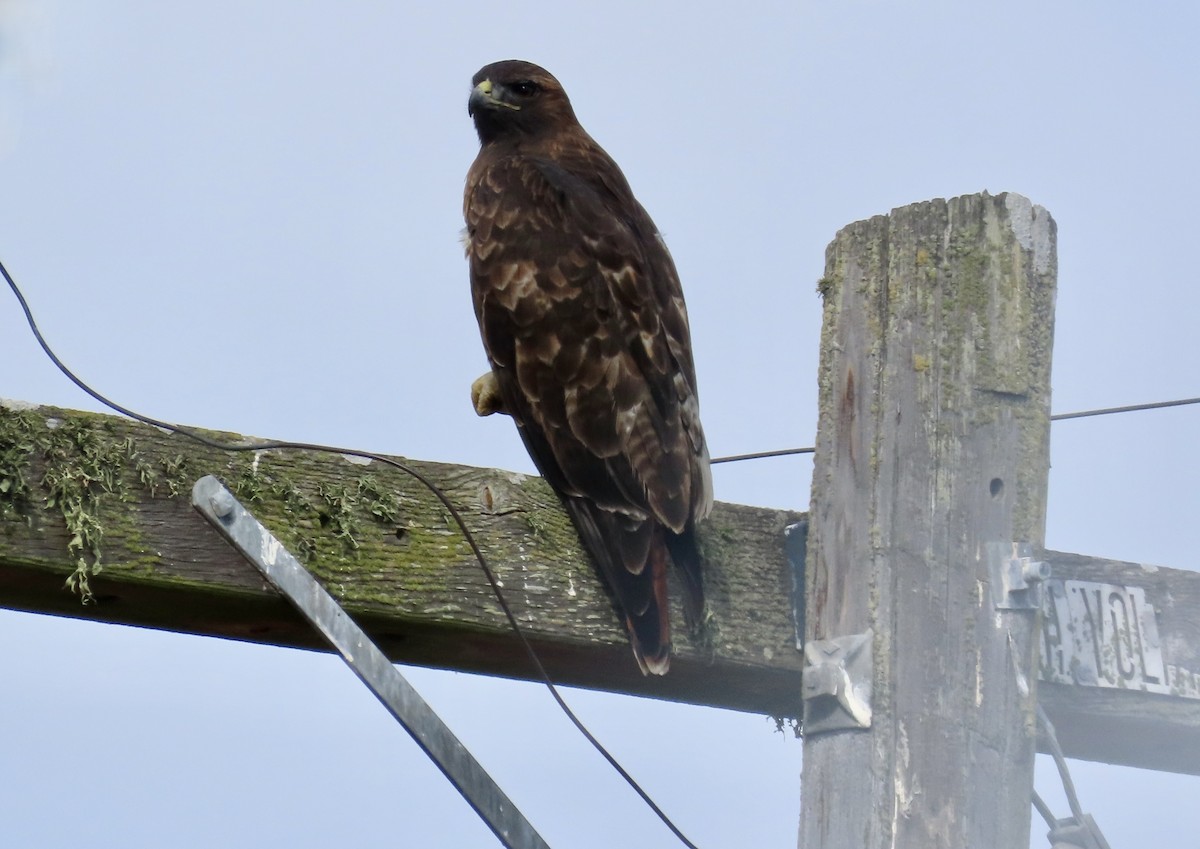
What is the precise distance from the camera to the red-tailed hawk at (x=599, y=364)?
2376 millimetres

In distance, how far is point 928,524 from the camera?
2.25m

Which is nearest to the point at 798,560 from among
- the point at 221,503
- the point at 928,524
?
the point at 928,524

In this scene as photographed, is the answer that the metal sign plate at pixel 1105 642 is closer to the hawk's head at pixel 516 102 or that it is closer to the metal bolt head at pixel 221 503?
the metal bolt head at pixel 221 503

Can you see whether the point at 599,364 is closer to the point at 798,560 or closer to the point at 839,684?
the point at 798,560

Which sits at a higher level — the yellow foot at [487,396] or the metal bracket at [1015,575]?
the yellow foot at [487,396]

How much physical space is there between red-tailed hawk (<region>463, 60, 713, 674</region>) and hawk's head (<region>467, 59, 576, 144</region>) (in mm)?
556

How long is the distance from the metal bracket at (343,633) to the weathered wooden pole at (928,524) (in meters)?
0.56

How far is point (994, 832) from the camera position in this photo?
2.10m

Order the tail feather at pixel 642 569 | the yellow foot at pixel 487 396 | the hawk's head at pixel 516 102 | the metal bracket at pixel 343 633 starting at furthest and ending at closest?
1. the hawk's head at pixel 516 102
2. the yellow foot at pixel 487 396
3. the tail feather at pixel 642 569
4. the metal bracket at pixel 343 633

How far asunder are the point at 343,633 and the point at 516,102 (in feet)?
9.55

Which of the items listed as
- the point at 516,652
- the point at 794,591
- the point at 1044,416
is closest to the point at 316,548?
the point at 516,652

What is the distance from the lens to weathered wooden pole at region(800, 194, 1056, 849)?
Result: 83.7 inches

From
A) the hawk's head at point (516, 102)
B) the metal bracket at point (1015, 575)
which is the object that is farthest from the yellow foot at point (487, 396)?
the hawk's head at point (516, 102)

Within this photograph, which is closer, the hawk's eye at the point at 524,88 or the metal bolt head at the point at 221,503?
the metal bolt head at the point at 221,503
